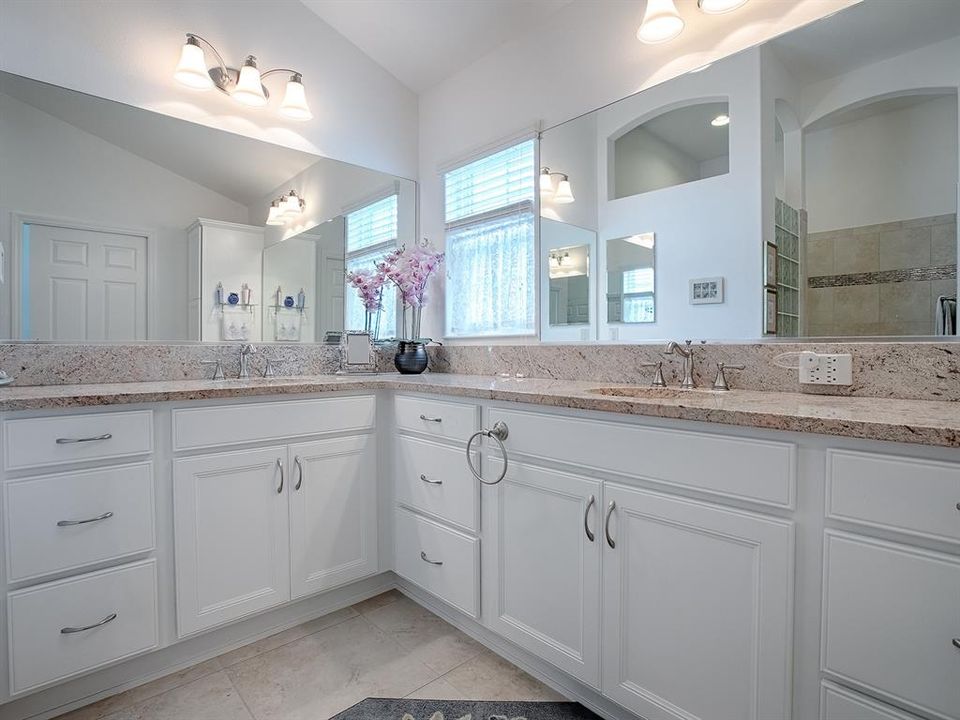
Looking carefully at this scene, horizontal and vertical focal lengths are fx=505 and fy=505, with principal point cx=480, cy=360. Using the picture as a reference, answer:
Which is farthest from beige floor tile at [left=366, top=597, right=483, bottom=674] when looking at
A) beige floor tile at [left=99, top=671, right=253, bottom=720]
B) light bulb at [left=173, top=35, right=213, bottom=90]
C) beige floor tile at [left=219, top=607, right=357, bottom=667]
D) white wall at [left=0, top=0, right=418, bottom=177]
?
light bulb at [left=173, top=35, right=213, bottom=90]

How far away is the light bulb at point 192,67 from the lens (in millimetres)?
2016

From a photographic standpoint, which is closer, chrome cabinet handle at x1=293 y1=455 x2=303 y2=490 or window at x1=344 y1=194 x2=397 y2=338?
chrome cabinet handle at x1=293 y1=455 x2=303 y2=490

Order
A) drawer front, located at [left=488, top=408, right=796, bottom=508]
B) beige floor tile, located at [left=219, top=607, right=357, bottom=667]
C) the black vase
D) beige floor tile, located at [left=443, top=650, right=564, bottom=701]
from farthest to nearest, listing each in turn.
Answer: the black vase → beige floor tile, located at [left=219, top=607, right=357, bottom=667] → beige floor tile, located at [left=443, top=650, right=564, bottom=701] → drawer front, located at [left=488, top=408, right=796, bottom=508]

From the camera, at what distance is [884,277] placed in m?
1.38

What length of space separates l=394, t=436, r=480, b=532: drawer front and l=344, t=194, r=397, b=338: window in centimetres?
92

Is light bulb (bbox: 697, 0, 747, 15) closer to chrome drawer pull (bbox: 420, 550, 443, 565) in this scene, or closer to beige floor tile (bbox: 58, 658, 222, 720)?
chrome drawer pull (bbox: 420, 550, 443, 565)

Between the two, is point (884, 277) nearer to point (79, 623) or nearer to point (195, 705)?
point (195, 705)

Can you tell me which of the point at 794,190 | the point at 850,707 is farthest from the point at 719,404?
the point at 794,190

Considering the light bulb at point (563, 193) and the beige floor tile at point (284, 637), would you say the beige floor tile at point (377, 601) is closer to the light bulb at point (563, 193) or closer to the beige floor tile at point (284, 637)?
the beige floor tile at point (284, 637)

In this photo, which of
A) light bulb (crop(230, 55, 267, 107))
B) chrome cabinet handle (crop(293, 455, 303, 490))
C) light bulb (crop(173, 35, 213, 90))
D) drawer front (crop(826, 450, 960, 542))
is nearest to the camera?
drawer front (crop(826, 450, 960, 542))

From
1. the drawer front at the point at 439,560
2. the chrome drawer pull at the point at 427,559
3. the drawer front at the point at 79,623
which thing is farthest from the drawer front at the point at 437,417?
the drawer front at the point at 79,623

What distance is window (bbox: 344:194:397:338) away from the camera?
266 cm

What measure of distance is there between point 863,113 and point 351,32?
2.30 meters

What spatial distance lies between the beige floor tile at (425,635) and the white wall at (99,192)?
1.44 metres
